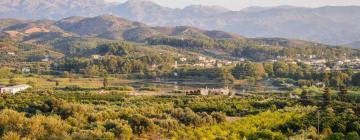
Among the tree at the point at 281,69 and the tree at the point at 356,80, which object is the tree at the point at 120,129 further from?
the tree at the point at 281,69

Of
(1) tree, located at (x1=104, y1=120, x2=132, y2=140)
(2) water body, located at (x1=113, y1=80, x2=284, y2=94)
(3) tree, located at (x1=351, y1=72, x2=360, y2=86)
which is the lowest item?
(2) water body, located at (x1=113, y1=80, x2=284, y2=94)

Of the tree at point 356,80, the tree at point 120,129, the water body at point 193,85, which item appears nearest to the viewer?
the tree at point 120,129

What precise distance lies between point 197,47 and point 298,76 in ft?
226

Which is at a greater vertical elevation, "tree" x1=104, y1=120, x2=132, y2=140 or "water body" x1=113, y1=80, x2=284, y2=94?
"tree" x1=104, y1=120, x2=132, y2=140

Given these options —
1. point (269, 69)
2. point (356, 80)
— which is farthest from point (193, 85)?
point (356, 80)

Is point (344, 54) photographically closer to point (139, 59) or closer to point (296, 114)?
point (139, 59)

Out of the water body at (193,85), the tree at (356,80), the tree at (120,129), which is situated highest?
the tree at (120,129)

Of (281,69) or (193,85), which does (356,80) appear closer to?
(281,69)

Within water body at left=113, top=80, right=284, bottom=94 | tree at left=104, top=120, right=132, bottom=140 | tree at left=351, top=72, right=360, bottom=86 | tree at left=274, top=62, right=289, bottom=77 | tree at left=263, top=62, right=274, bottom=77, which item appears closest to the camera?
tree at left=104, top=120, right=132, bottom=140

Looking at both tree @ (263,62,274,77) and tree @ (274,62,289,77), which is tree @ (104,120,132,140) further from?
tree @ (263,62,274,77)

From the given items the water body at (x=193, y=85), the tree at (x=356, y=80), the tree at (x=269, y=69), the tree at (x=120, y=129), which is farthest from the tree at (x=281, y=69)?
the tree at (x=120, y=129)

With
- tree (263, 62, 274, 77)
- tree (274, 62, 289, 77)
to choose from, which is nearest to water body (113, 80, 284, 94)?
tree (274, 62, 289, 77)

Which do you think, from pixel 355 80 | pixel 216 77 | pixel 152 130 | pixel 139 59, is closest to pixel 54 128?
pixel 152 130

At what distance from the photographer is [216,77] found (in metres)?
81.3
